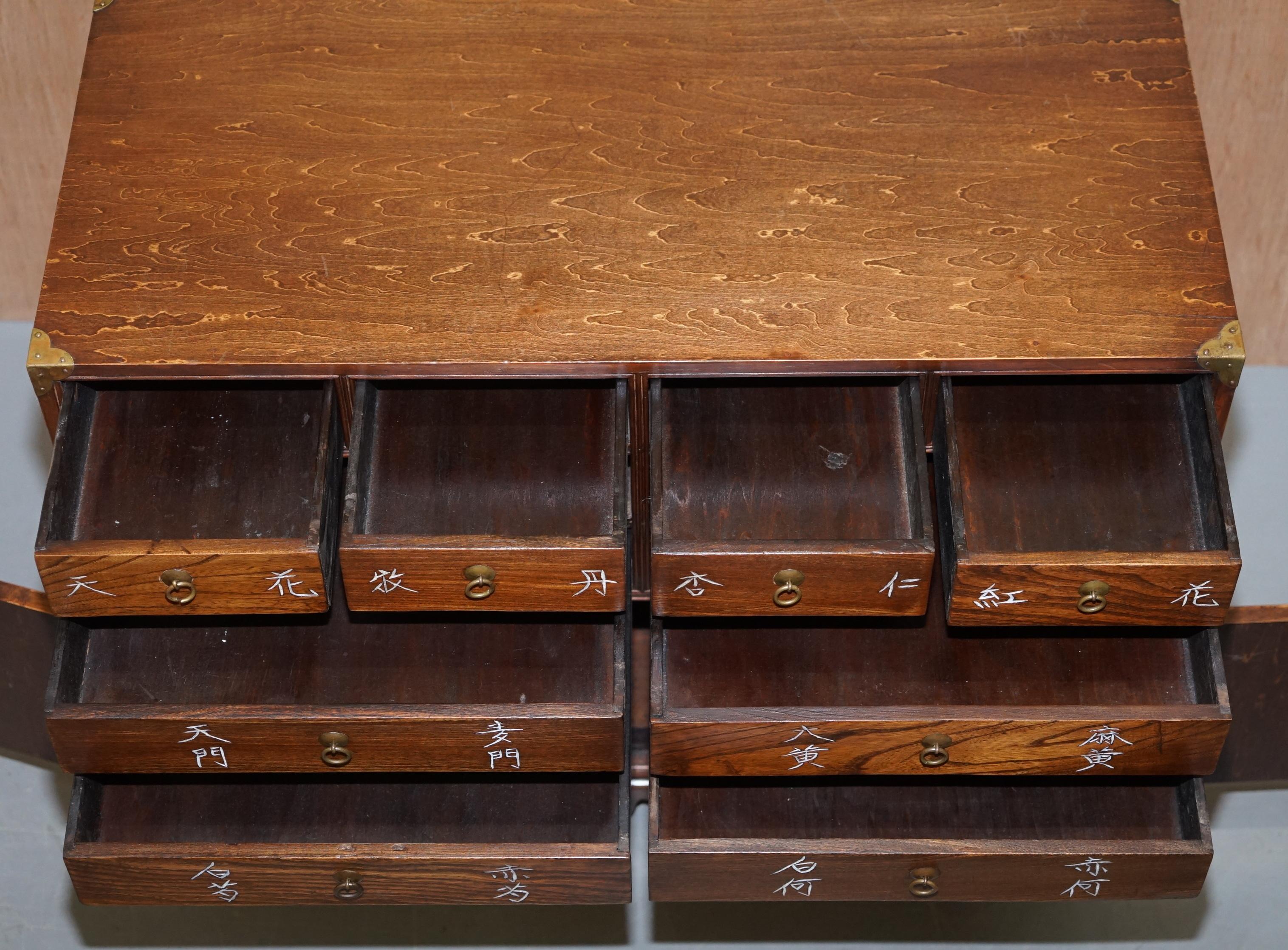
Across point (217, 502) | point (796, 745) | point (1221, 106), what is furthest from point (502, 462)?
point (1221, 106)

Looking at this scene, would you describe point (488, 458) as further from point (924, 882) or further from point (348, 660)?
point (924, 882)

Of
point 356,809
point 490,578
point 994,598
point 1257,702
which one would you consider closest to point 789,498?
point 994,598

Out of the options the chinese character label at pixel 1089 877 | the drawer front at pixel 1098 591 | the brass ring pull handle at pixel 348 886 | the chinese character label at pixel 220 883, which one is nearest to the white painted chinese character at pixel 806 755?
the drawer front at pixel 1098 591

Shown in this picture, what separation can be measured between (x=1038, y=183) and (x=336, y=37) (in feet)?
3.07

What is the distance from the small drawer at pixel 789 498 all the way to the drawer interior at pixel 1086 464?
0.31 ft

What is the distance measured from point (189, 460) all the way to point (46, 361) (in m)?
0.22

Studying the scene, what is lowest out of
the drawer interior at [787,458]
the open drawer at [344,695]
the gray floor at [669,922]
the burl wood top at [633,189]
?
the gray floor at [669,922]

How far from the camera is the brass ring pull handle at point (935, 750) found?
6.64 ft

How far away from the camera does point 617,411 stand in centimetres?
205

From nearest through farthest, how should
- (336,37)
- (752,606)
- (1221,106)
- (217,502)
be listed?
(752,606), (217,502), (336,37), (1221,106)

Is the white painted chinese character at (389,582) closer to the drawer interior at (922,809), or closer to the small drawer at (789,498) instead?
the small drawer at (789,498)

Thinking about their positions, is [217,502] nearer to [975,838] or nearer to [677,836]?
[677,836]

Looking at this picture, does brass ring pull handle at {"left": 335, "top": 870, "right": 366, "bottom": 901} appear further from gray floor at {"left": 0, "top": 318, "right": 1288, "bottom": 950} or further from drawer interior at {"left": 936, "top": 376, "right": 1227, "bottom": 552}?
drawer interior at {"left": 936, "top": 376, "right": 1227, "bottom": 552}

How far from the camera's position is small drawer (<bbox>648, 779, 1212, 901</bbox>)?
81.7 inches
